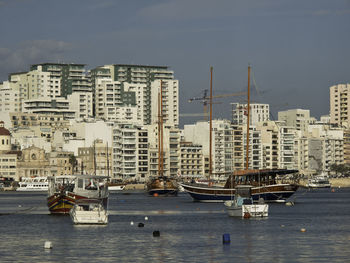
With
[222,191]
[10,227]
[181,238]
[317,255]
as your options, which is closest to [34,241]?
[181,238]

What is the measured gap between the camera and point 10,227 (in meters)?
88.4

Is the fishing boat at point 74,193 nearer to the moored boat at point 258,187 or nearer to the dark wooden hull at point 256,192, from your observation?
the moored boat at point 258,187

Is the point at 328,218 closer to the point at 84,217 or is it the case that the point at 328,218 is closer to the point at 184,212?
the point at 184,212

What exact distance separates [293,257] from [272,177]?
255ft

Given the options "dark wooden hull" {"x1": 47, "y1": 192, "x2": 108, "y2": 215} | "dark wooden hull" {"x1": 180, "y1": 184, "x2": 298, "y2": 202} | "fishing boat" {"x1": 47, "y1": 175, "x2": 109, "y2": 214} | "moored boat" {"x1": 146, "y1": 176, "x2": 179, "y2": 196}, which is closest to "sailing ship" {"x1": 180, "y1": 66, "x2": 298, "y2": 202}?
"dark wooden hull" {"x1": 180, "y1": 184, "x2": 298, "y2": 202}

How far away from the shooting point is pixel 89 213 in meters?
85.1

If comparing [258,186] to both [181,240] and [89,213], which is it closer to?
[89,213]

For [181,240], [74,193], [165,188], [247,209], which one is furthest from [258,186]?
[165,188]

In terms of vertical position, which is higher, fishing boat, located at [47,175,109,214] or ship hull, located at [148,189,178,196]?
fishing boat, located at [47,175,109,214]

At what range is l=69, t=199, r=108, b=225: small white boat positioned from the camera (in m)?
84.7

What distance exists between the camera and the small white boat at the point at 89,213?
278 feet

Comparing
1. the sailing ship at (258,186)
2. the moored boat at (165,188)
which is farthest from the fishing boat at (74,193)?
the moored boat at (165,188)

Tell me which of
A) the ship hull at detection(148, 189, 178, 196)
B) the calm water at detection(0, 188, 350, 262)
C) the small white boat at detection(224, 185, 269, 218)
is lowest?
the calm water at detection(0, 188, 350, 262)

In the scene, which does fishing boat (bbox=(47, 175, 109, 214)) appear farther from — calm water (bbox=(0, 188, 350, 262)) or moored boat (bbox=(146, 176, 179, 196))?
moored boat (bbox=(146, 176, 179, 196))
